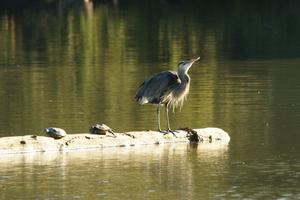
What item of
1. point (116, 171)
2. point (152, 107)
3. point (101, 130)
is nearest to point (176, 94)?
point (101, 130)

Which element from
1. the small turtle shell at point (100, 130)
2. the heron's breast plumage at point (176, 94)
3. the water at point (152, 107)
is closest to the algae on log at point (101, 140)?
the small turtle shell at point (100, 130)

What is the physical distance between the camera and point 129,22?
6209cm

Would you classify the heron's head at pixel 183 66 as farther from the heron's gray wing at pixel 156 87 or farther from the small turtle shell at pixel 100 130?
the small turtle shell at pixel 100 130

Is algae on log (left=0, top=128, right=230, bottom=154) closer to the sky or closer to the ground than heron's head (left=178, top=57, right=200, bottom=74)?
closer to the ground

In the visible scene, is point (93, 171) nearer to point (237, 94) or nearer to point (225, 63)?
point (237, 94)

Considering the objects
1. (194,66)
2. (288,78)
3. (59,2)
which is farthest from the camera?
(59,2)

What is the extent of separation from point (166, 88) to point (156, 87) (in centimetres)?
18

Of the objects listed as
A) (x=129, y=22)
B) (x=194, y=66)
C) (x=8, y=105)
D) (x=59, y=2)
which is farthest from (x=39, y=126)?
(x=59, y=2)

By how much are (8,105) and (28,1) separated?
214ft

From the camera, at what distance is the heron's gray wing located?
19734mm

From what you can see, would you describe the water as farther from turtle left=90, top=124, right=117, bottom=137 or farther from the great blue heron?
the great blue heron

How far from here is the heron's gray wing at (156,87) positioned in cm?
1973

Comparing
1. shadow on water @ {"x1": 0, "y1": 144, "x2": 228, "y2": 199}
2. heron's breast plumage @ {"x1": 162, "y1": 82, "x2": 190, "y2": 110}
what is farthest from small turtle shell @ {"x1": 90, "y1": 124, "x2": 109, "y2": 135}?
heron's breast plumage @ {"x1": 162, "y1": 82, "x2": 190, "y2": 110}

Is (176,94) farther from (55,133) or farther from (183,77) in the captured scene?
(55,133)
